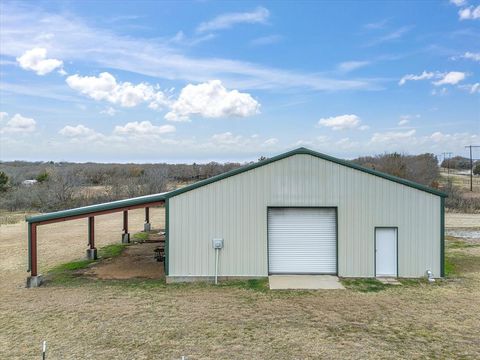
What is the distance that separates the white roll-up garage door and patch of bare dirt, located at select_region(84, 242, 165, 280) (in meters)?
4.29

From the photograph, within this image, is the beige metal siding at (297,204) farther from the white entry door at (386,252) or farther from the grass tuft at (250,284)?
the grass tuft at (250,284)

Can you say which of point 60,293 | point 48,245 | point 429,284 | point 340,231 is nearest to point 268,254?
point 340,231

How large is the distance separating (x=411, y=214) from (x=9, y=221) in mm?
30788

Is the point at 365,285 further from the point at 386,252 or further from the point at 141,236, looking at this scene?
the point at 141,236

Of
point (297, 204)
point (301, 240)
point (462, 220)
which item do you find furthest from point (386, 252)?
point (462, 220)

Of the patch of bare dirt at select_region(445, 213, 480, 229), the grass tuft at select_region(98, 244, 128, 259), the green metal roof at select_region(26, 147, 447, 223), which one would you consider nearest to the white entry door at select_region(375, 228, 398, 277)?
the green metal roof at select_region(26, 147, 447, 223)

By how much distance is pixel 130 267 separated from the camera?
16.5 metres

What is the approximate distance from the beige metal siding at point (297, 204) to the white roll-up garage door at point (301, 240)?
0.39m

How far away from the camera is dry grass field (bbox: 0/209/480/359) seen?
8570 millimetres

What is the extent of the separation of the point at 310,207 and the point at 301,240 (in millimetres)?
1244

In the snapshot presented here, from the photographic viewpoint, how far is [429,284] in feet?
43.4

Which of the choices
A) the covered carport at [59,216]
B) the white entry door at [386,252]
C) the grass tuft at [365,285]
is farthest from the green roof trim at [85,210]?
the white entry door at [386,252]

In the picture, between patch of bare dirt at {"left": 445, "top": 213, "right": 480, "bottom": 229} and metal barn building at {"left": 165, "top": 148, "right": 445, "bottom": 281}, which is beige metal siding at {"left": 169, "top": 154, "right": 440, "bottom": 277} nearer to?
metal barn building at {"left": 165, "top": 148, "right": 445, "bottom": 281}

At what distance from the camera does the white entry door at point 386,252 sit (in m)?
13.9
